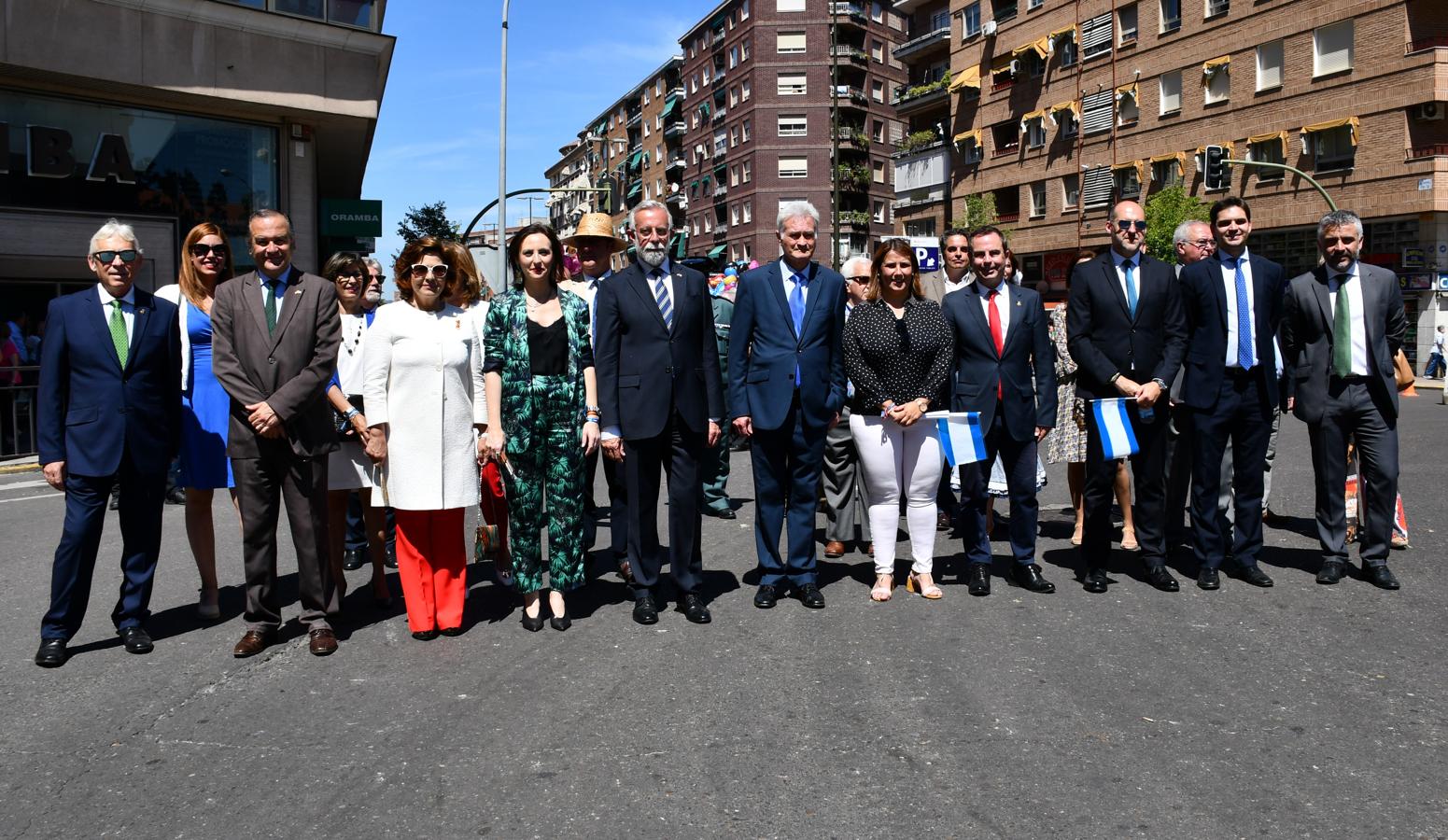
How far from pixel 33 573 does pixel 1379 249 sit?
119ft

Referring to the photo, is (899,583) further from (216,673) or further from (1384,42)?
(1384,42)

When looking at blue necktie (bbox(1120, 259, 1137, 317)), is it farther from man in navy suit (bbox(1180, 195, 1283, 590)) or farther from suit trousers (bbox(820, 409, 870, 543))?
suit trousers (bbox(820, 409, 870, 543))

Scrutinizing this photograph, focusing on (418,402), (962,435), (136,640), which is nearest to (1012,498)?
(962,435)

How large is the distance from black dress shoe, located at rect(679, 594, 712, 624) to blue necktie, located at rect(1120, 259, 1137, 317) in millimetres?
3104

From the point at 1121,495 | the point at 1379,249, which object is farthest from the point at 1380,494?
the point at 1379,249

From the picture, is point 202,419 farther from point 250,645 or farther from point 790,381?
point 790,381

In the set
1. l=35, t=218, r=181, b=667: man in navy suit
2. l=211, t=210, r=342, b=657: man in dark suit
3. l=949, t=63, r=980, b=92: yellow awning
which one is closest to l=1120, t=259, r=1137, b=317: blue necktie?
l=211, t=210, r=342, b=657: man in dark suit

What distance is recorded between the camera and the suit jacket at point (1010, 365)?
652cm

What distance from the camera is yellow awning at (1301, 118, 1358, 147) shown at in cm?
3284

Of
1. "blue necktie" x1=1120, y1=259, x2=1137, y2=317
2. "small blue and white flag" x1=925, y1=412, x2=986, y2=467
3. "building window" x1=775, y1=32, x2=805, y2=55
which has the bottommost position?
"small blue and white flag" x1=925, y1=412, x2=986, y2=467

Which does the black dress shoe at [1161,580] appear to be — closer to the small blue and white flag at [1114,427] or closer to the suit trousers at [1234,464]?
the suit trousers at [1234,464]

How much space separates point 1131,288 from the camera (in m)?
6.55

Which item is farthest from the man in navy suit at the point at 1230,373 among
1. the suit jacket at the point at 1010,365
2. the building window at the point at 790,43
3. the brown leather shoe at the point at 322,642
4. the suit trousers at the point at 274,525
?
the building window at the point at 790,43

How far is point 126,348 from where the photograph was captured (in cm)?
547
